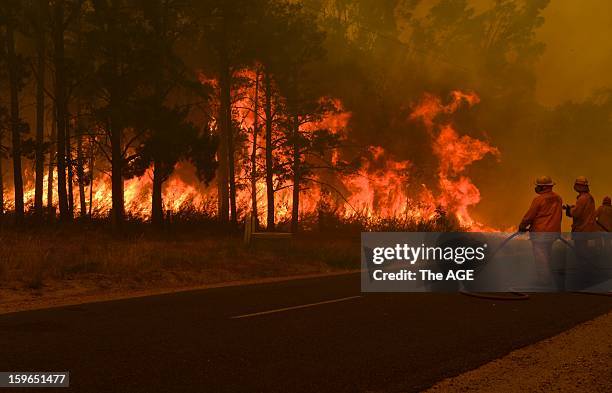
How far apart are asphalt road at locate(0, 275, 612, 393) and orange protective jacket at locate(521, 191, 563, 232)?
4.38ft

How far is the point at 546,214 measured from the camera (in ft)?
34.5

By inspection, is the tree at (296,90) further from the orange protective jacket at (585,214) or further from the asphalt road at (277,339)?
the asphalt road at (277,339)

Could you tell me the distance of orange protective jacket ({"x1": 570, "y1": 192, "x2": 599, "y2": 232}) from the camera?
40.9 feet

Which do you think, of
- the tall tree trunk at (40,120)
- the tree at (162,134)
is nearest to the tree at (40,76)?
Answer: the tall tree trunk at (40,120)

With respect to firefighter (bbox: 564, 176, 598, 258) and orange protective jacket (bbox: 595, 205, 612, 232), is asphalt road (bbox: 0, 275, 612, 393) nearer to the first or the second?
firefighter (bbox: 564, 176, 598, 258)

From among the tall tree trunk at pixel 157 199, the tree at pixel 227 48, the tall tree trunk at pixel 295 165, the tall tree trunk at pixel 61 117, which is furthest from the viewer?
the tall tree trunk at pixel 295 165

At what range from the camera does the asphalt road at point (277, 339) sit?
5672mm

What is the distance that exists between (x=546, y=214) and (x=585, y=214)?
2.57m

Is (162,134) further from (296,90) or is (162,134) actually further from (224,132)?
(296,90)

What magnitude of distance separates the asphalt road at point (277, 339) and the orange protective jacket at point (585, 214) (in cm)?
168

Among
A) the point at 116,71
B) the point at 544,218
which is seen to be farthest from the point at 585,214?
the point at 116,71

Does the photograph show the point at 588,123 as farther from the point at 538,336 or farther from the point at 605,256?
the point at 538,336

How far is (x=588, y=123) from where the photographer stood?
199 feet

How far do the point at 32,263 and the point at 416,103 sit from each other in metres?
33.5
